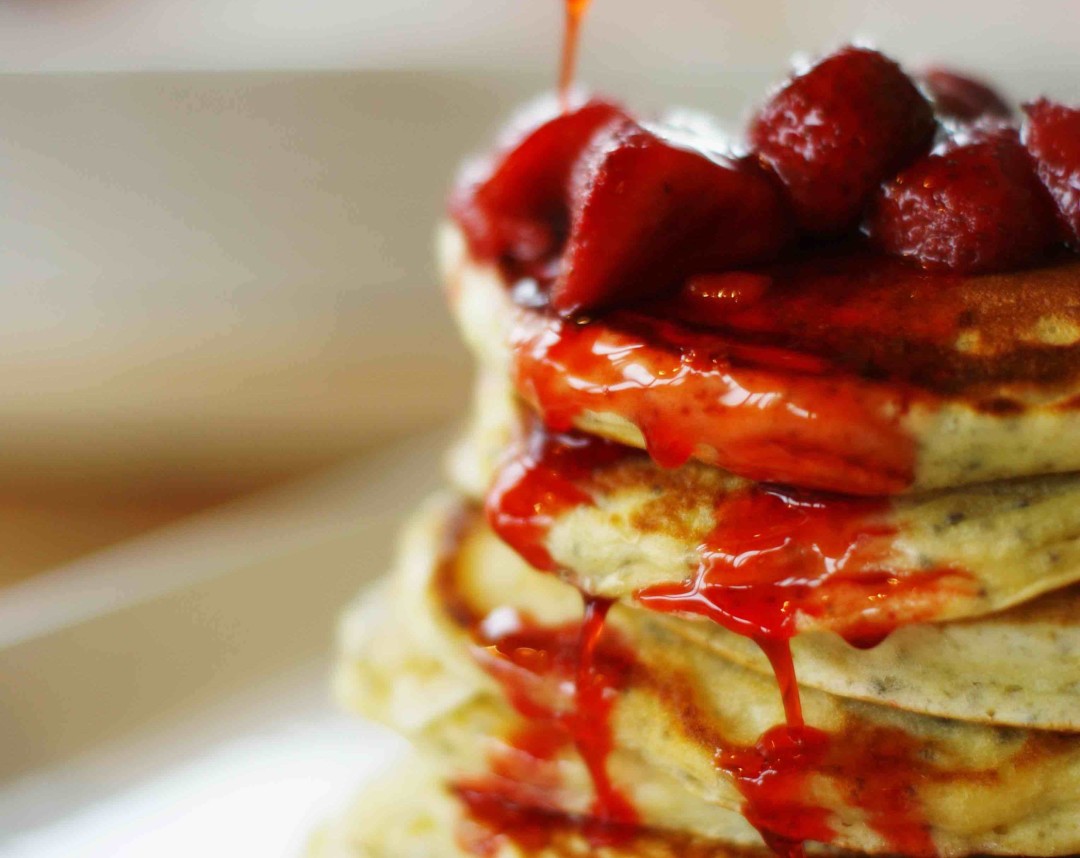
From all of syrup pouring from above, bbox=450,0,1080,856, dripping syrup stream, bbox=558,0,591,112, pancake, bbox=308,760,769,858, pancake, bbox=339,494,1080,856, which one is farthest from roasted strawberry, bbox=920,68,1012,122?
pancake, bbox=308,760,769,858

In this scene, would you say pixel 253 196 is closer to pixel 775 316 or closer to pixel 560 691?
pixel 560 691

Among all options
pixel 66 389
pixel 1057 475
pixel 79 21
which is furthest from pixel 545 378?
pixel 79 21

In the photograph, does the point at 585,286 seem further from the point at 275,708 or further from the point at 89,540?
the point at 89,540

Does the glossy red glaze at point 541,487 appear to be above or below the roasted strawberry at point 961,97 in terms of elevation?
below

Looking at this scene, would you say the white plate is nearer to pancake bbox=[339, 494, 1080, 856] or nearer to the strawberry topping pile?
pancake bbox=[339, 494, 1080, 856]

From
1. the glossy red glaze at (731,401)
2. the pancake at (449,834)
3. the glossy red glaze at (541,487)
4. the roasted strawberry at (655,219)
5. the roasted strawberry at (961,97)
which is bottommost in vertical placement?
the pancake at (449,834)

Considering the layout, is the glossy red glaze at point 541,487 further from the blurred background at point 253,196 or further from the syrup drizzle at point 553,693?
the blurred background at point 253,196

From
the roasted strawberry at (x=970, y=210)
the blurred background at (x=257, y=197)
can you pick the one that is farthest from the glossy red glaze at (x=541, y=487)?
the blurred background at (x=257, y=197)
